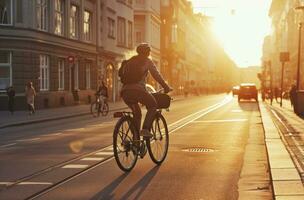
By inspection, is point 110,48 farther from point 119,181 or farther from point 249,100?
point 119,181

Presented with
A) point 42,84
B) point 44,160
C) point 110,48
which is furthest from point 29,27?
point 44,160

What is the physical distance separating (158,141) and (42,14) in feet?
100

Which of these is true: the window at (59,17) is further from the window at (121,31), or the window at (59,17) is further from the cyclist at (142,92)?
the cyclist at (142,92)

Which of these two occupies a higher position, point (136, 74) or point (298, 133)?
point (136, 74)

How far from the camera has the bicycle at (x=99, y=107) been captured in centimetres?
3275

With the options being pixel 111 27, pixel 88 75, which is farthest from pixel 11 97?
pixel 111 27

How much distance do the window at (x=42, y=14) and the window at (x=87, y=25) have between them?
9.27 meters

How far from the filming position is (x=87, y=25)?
51688mm

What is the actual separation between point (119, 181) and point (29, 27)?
2948cm

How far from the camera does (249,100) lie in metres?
67.1

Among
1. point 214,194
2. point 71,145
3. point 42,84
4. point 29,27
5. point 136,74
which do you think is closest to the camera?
point 214,194

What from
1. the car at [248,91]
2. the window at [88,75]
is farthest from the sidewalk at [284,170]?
the car at [248,91]

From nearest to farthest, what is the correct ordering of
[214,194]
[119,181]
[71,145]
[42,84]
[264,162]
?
[214,194], [119,181], [264,162], [71,145], [42,84]

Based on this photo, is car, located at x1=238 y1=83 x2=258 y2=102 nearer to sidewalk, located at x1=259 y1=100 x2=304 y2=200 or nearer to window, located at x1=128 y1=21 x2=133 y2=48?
window, located at x1=128 y1=21 x2=133 y2=48
